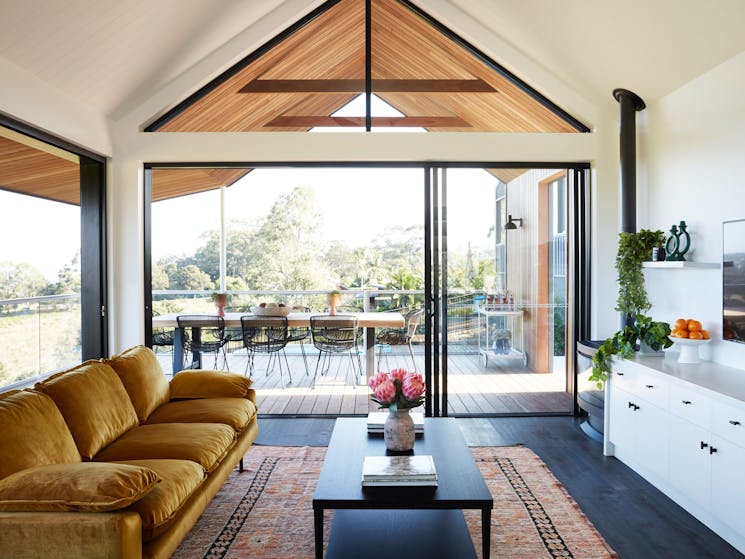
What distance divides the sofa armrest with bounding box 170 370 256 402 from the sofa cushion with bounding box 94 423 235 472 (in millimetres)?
558

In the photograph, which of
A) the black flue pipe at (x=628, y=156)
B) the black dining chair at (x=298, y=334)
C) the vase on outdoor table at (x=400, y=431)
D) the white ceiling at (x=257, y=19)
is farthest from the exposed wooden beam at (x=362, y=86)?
the vase on outdoor table at (x=400, y=431)

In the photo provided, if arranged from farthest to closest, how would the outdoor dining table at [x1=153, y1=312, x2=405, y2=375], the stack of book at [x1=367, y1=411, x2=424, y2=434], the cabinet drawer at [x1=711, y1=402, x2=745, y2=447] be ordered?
1. the outdoor dining table at [x1=153, y1=312, x2=405, y2=375]
2. the stack of book at [x1=367, y1=411, x2=424, y2=434]
3. the cabinet drawer at [x1=711, y1=402, x2=745, y2=447]

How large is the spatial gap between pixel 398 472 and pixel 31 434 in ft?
4.86

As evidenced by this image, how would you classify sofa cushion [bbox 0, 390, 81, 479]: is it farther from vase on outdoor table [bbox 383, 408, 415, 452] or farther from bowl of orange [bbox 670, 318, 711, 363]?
bowl of orange [bbox 670, 318, 711, 363]

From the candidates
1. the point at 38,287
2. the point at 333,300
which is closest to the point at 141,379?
the point at 38,287

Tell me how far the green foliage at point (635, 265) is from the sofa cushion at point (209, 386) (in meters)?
2.71

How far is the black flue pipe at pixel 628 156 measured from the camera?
4332mm

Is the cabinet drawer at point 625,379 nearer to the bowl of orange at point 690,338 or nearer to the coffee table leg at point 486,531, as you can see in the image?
the bowl of orange at point 690,338

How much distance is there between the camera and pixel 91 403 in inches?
105


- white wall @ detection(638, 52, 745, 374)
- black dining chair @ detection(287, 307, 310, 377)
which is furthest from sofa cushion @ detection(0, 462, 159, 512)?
black dining chair @ detection(287, 307, 310, 377)

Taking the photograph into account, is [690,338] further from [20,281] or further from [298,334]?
[20,281]

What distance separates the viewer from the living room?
3.37m

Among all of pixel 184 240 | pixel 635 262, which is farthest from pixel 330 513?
pixel 184 240

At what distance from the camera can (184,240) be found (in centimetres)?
535
